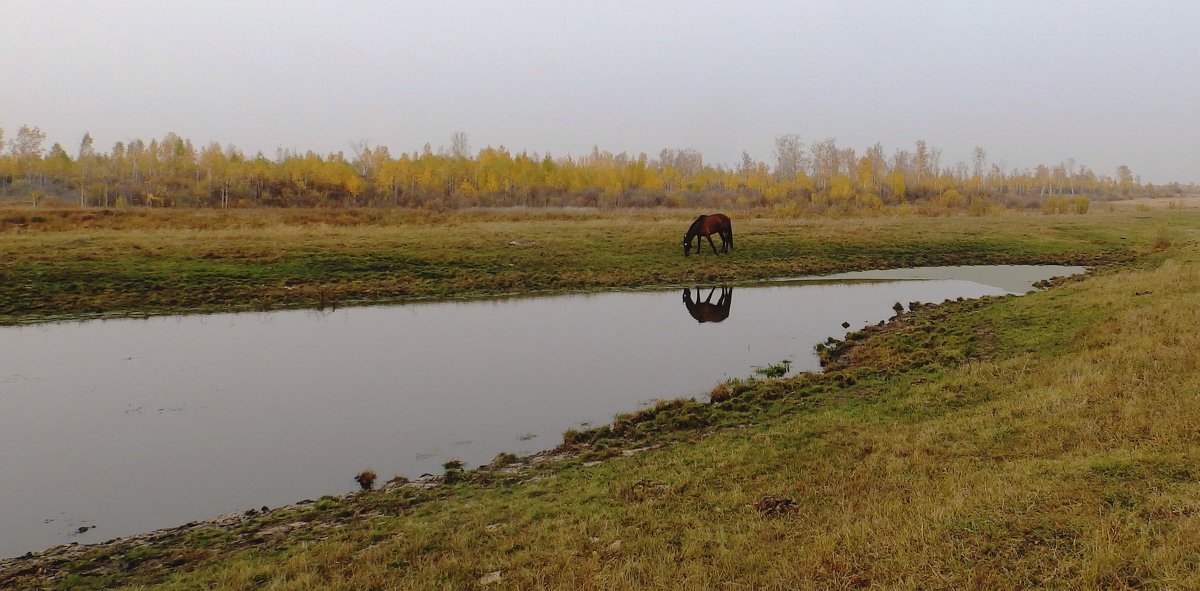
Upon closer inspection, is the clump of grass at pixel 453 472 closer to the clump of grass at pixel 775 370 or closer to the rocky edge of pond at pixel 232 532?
the rocky edge of pond at pixel 232 532

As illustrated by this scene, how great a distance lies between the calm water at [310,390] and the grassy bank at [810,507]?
4.53 feet

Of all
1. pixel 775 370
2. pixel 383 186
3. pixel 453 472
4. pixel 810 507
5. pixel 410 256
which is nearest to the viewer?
pixel 810 507

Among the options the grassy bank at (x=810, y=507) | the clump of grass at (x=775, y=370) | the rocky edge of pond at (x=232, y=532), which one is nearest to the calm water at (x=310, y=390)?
the rocky edge of pond at (x=232, y=532)

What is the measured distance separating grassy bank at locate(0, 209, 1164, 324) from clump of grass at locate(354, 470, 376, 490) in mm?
19205

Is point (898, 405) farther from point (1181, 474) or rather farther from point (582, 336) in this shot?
point (582, 336)

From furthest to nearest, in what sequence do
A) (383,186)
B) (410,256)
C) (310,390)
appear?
1. (383,186)
2. (410,256)
3. (310,390)

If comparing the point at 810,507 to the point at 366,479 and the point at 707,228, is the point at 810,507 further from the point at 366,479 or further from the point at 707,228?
the point at 707,228

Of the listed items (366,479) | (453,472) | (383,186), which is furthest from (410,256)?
(383,186)

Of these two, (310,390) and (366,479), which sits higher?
(310,390)

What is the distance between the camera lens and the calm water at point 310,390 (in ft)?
34.9

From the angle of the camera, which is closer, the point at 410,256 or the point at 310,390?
the point at 310,390

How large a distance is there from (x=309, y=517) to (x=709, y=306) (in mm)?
20866

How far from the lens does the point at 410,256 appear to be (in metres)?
36.3

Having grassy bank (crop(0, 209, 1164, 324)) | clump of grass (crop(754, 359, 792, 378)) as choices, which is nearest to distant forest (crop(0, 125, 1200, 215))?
grassy bank (crop(0, 209, 1164, 324))
